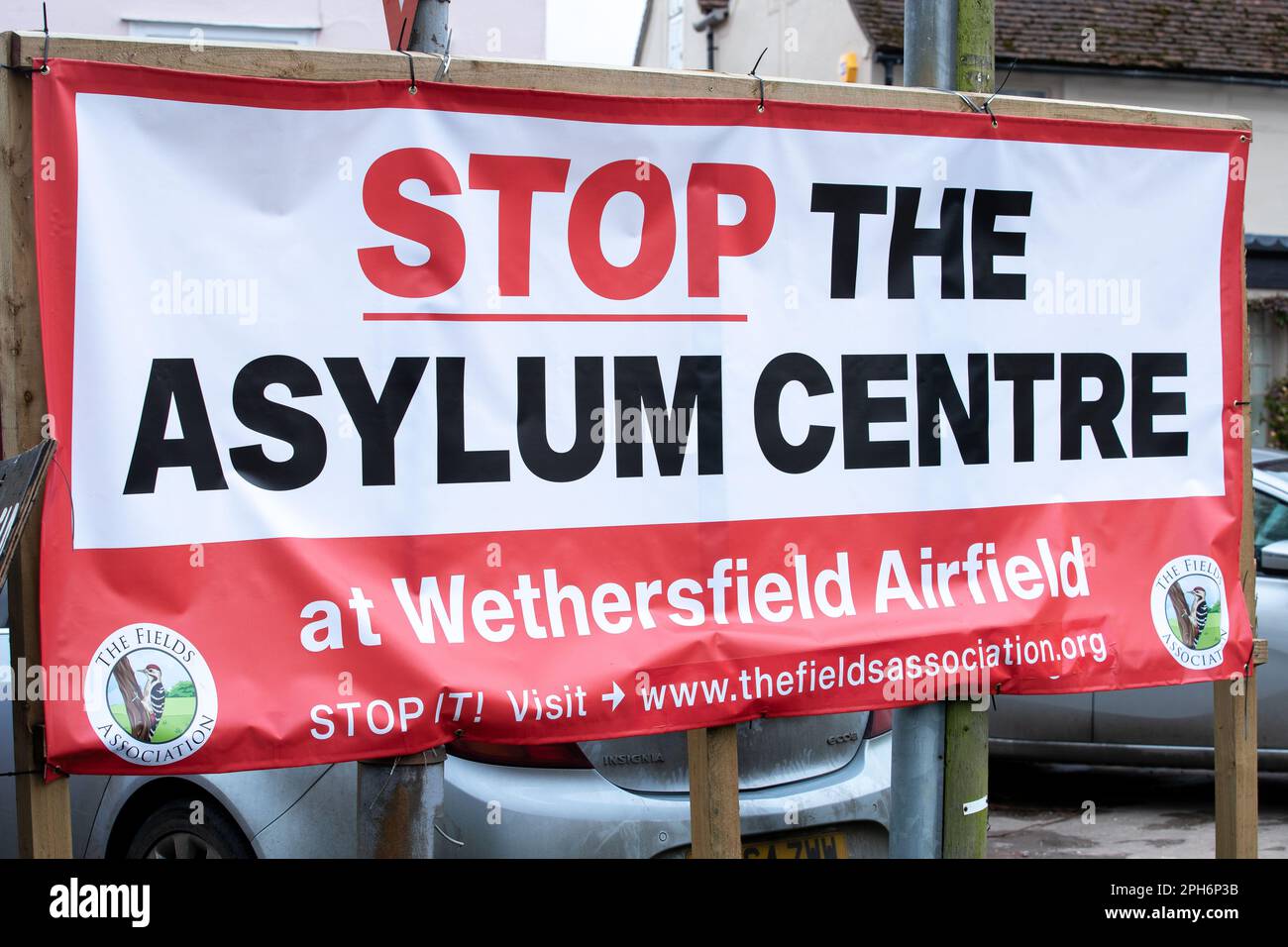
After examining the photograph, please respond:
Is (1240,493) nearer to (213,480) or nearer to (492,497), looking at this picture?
(492,497)

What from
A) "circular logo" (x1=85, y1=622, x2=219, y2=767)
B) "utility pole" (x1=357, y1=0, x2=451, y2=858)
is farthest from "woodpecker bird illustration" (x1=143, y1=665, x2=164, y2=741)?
"utility pole" (x1=357, y1=0, x2=451, y2=858)

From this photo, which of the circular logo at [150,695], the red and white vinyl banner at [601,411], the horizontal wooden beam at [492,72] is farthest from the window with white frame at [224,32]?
the circular logo at [150,695]

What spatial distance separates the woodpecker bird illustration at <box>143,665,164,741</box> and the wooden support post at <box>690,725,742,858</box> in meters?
1.28

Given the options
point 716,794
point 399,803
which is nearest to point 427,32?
point 399,803

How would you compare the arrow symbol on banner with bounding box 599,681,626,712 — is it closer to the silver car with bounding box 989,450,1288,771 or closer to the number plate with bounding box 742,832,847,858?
the number plate with bounding box 742,832,847,858

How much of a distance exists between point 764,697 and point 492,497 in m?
0.85

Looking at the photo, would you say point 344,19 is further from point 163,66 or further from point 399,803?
point 399,803

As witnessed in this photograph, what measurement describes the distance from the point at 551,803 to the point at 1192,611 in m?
1.90

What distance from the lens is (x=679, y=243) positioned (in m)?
3.27

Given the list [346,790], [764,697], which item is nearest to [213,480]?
[346,790]

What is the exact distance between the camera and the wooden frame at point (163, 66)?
281 centimetres

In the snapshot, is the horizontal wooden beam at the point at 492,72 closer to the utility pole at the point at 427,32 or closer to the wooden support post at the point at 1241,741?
the utility pole at the point at 427,32

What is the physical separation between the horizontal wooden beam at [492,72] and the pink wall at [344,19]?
7.07m

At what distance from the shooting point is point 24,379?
2.81m
